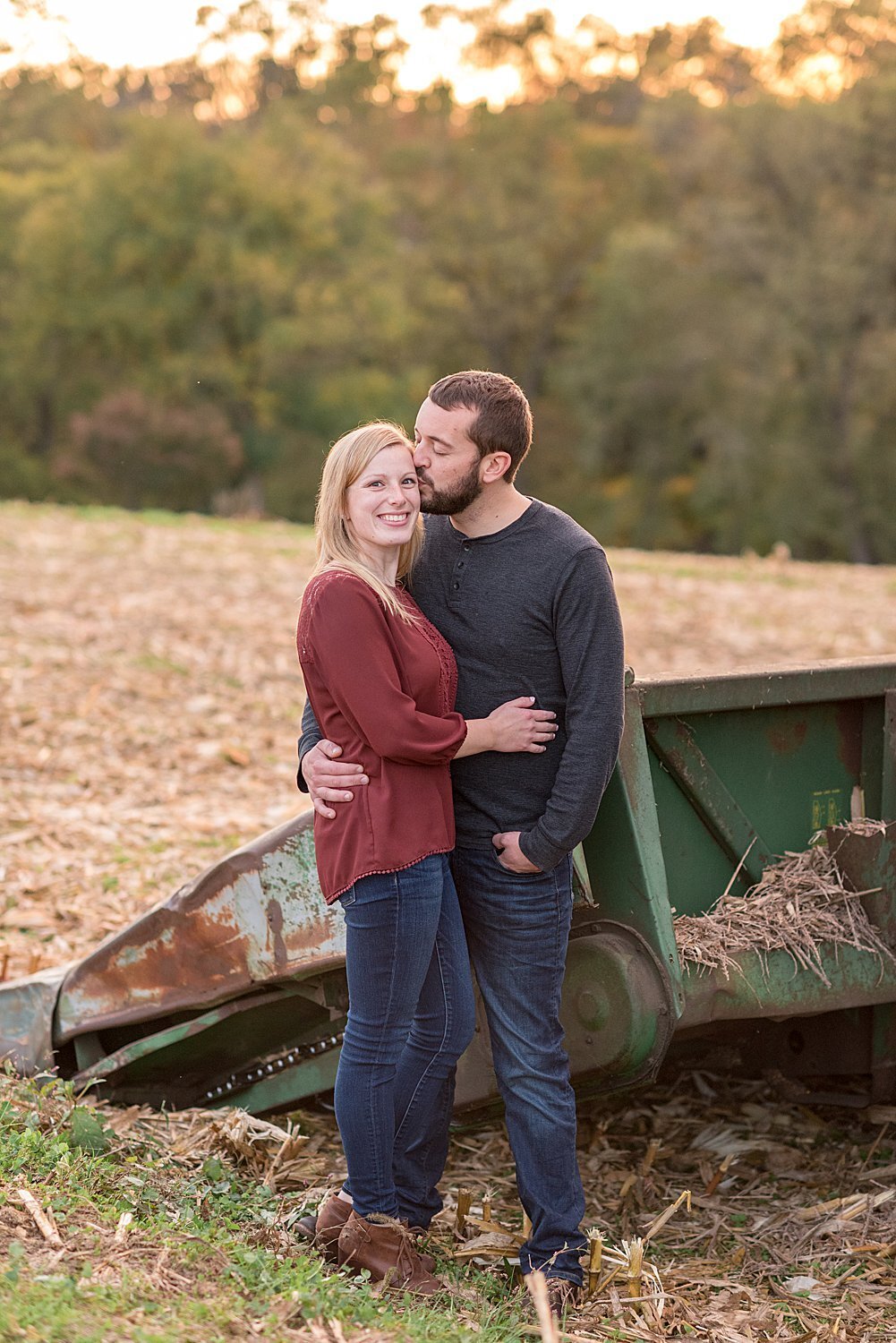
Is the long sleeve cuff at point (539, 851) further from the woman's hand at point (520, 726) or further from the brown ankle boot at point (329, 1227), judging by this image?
the brown ankle boot at point (329, 1227)

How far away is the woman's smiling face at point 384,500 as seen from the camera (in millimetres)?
3498

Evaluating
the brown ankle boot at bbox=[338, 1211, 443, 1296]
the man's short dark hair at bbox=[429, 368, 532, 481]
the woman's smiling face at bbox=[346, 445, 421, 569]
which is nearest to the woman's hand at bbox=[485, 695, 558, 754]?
the woman's smiling face at bbox=[346, 445, 421, 569]

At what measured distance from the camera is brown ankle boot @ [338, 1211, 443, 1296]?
3600 mm

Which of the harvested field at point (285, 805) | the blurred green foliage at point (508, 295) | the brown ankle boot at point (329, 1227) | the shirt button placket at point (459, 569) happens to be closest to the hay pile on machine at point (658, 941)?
the harvested field at point (285, 805)

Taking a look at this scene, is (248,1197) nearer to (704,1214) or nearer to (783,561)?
(704,1214)

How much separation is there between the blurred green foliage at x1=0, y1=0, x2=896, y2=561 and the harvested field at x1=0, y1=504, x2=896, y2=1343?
17645 millimetres

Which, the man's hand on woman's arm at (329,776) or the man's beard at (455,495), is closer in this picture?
the man's hand on woman's arm at (329,776)

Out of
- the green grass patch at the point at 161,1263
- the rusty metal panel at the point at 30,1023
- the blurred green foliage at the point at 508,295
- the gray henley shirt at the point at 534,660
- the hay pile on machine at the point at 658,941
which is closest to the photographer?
the green grass patch at the point at 161,1263

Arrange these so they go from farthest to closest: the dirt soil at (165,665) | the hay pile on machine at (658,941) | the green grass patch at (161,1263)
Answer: the dirt soil at (165,665) < the hay pile on machine at (658,941) < the green grass patch at (161,1263)

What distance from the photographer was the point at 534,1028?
364cm

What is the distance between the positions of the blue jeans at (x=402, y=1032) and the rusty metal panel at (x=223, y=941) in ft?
1.69

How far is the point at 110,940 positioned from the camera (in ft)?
15.4

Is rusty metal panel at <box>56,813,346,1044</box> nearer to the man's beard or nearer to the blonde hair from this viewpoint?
the blonde hair

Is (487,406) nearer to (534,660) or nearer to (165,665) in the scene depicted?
(534,660)
